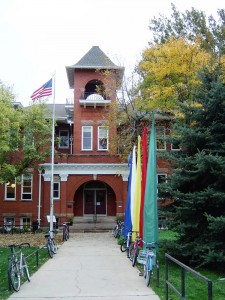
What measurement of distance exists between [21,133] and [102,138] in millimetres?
7174

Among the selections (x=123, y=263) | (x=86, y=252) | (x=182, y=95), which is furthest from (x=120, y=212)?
(x=123, y=263)

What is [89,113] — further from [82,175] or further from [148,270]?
[148,270]

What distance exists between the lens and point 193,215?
13.4 meters

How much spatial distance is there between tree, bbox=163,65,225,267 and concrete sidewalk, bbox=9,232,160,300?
2244 mm

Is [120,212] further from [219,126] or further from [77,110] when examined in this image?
[219,126]

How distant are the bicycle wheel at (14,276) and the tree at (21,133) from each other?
13128 millimetres

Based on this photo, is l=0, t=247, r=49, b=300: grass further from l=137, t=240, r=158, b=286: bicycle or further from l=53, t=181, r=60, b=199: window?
l=53, t=181, r=60, b=199: window

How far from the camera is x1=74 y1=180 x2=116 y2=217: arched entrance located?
34.3m

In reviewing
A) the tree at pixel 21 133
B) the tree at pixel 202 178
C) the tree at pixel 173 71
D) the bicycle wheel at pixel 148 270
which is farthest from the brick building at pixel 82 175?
the bicycle wheel at pixel 148 270

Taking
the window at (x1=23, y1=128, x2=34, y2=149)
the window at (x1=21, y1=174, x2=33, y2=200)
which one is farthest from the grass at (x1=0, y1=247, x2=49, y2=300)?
the window at (x1=21, y1=174, x2=33, y2=200)

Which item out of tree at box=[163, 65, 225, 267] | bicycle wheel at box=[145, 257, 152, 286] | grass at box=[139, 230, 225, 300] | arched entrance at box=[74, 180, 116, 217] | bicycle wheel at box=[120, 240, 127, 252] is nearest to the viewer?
grass at box=[139, 230, 225, 300]

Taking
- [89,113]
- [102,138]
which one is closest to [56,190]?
[102,138]

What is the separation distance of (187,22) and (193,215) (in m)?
25.3

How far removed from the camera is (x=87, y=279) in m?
11.4
